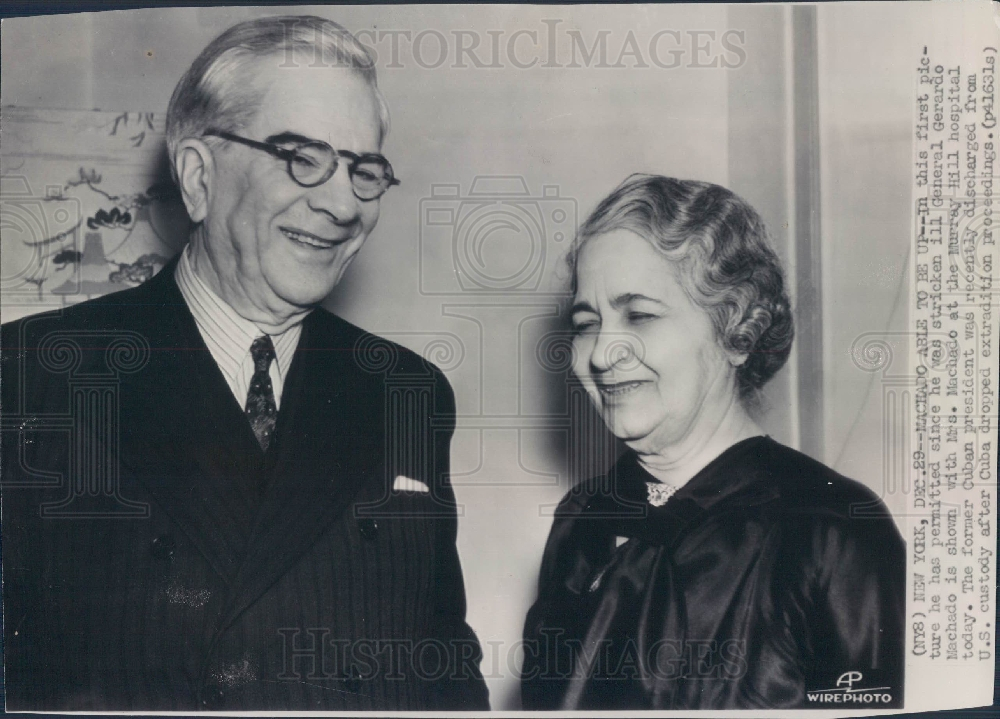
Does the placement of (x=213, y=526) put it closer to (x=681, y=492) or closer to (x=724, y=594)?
(x=681, y=492)

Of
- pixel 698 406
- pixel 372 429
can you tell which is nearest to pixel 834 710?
pixel 698 406

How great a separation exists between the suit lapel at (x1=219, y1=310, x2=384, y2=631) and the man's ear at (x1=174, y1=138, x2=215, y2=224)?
0.40 metres

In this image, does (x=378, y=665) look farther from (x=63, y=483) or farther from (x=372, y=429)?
(x=63, y=483)

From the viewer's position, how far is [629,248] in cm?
209

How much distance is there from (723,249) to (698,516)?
27.0 inches

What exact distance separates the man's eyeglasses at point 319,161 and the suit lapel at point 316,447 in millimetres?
335

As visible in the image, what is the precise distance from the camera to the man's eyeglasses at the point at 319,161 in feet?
6.74

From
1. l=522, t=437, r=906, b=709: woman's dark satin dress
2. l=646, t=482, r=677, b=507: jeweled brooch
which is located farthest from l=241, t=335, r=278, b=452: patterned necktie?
l=646, t=482, r=677, b=507: jeweled brooch

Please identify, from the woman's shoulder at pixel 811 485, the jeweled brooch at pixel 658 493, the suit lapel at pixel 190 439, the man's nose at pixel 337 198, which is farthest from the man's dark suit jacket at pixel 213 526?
the woman's shoulder at pixel 811 485

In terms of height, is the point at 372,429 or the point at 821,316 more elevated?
the point at 821,316

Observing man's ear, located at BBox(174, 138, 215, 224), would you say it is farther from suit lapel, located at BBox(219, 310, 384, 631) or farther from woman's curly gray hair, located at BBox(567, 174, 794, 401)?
woman's curly gray hair, located at BBox(567, 174, 794, 401)

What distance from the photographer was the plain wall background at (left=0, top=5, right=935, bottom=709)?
6.98 ft

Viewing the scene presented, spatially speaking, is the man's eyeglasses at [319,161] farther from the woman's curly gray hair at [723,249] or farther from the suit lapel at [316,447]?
the woman's curly gray hair at [723,249]

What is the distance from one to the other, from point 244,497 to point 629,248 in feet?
3.82
